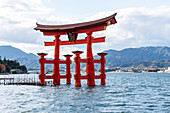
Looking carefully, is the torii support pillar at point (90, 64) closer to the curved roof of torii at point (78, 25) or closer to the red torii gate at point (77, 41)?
the red torii gate at point (77, 41)

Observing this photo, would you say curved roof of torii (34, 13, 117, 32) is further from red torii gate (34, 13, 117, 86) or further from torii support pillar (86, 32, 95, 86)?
torii support pillar (86, 32, 95, 86)

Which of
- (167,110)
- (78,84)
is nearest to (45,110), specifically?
(167,110)

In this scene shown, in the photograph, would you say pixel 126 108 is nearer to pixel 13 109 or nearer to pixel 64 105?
pixel 64 105

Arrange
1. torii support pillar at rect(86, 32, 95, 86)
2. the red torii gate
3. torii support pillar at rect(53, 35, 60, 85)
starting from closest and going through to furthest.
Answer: the red torii gate, torii support pillar at rect(86, 32, 95, 86), torii support pillar at rect(53, 35, 60, 85)

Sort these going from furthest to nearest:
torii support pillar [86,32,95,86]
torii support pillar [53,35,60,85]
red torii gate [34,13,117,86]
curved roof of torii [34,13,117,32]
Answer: torii support pillar [53,35,60,85], torii support pillar [86,32,95,86], red torii gate [34,13,117,86], curved roof of torii [34,13,117,32]

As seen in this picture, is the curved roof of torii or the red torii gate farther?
the red torii gate

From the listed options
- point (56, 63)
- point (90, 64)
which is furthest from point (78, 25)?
point (56, 63)

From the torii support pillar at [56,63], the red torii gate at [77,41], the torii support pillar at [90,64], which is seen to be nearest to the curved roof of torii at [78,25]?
the red torii gate at [77,41]

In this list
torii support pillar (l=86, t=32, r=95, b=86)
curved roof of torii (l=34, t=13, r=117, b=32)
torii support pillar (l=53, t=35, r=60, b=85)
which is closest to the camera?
curved roof of torii (l=34, t=13, r=117, b=32)

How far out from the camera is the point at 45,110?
2230cm

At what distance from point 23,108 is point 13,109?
100cm

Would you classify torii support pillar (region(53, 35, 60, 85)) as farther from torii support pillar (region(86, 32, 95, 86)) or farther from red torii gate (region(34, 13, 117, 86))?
torii support pillar (region(86, 32, 95, 86))

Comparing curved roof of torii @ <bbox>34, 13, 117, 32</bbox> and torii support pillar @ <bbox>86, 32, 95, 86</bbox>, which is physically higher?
curved roof of torii @ <bbox>34, 13, 117, 32</bbox>

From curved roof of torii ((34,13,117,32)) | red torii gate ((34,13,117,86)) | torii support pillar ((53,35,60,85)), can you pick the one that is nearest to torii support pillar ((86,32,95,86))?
red torii gate ((34,13,117,86))
